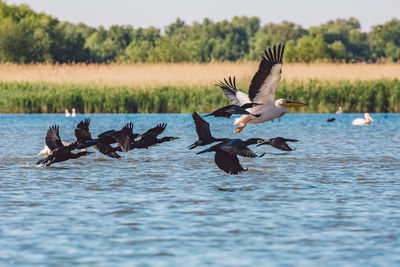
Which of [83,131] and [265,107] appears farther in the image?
[265,107]

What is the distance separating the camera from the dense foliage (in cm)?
3108

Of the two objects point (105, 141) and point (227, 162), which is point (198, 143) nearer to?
point (227, 162)

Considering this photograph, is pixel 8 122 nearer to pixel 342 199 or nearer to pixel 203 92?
pixel 203 92

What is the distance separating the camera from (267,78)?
12.6 m

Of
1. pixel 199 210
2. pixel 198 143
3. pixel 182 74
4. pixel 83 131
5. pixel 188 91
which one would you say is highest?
pixel 182 74

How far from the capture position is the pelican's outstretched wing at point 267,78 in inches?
490

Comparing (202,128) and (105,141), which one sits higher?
(202,128)

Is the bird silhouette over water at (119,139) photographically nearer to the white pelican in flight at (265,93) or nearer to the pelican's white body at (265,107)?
the white pelican in flight at (265,93)

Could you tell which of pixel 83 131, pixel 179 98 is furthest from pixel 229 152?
pixel 179 98

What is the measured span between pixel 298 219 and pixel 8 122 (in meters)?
21.4

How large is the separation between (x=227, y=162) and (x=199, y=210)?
84.3 inches

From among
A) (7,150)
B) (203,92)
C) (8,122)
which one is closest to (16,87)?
(8,122)

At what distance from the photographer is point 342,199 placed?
34.2 feet

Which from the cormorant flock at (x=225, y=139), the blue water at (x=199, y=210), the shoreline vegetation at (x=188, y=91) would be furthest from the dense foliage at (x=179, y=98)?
the cormorant flock at (x=225, y=139)
